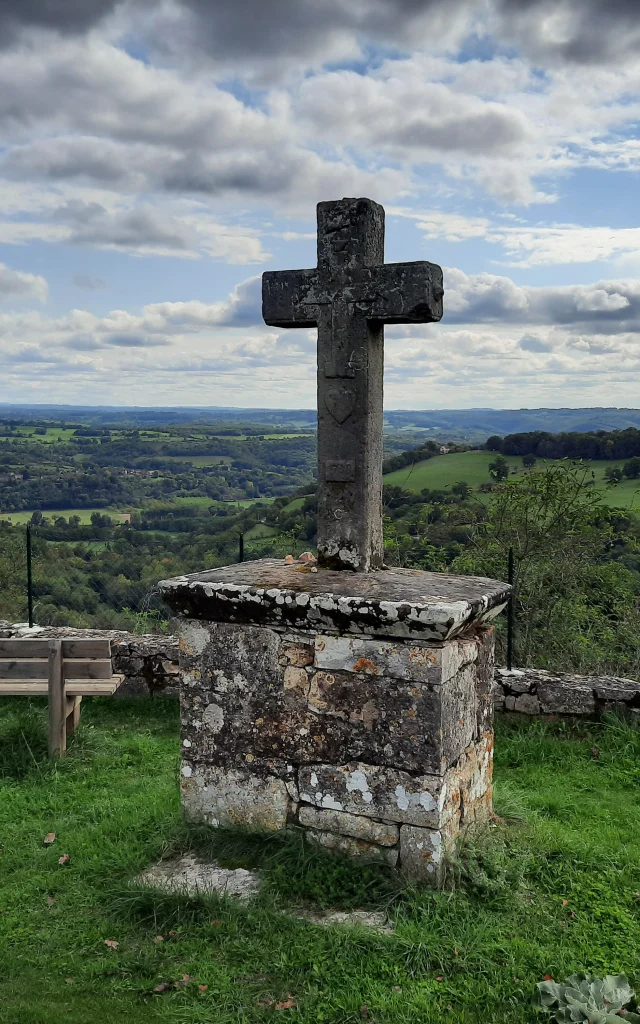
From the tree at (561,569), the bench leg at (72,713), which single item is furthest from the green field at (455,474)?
the bench leg at (72,713)

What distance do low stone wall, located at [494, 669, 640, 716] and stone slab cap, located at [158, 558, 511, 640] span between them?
8.29 ft

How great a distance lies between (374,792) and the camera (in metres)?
3.69

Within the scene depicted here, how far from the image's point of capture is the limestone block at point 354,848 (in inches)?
145

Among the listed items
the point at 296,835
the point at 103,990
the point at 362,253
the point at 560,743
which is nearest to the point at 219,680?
the point at 296,835

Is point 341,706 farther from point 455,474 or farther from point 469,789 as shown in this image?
point 455,474

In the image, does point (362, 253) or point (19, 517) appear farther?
point (19, 517)

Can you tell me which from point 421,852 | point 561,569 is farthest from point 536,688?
point 421,852

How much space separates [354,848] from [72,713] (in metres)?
3.37

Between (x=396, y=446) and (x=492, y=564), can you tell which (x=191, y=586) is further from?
→ (x=396, y=446)

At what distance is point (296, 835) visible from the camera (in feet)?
12.7

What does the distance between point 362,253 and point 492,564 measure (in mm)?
5721

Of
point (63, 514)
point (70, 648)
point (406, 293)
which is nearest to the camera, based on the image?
point (406, 293)

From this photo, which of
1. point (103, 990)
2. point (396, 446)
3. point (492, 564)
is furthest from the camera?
point (396, 446)

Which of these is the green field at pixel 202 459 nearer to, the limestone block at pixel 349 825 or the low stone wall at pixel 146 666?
the low stone wall at pixel 146 666
